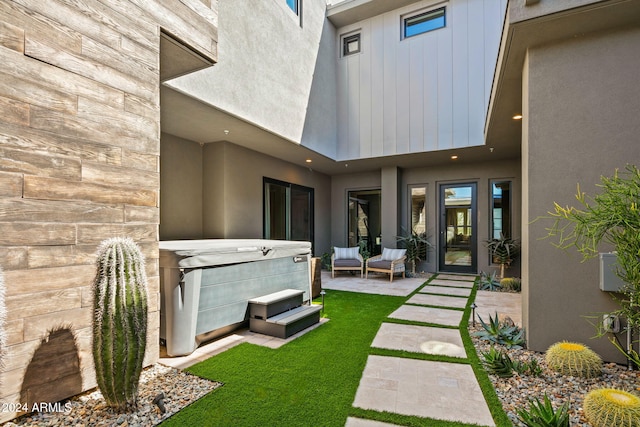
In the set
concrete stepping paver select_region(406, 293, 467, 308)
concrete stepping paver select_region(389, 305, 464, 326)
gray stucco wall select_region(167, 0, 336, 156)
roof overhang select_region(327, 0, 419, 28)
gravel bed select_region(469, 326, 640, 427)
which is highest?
roof overhang select_region(327, 0, 419, 28)

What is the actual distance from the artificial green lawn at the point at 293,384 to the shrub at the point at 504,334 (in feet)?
2.08

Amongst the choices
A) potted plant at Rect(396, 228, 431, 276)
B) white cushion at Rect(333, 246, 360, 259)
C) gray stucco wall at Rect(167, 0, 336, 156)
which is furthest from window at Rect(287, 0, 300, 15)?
potted plant at Rect(396, 228, 431, 276)

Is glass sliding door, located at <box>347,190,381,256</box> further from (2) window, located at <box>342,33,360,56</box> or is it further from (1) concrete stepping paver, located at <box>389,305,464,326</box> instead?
(1) concrete stepping paver, located at <box>389,305,464,326</box>

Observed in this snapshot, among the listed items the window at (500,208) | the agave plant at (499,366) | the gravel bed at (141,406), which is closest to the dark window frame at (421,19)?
the window at (500,208)

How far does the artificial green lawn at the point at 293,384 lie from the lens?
2.03 m

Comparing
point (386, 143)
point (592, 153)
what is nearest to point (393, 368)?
point (592, 153)

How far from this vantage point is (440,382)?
8.33 feet

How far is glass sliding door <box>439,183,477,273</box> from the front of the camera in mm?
8289

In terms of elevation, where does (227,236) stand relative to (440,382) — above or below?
above

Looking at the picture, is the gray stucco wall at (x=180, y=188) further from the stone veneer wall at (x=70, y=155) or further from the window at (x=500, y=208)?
the window at (x=500, y=208)

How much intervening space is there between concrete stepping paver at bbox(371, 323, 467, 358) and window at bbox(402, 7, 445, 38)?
22.9ft

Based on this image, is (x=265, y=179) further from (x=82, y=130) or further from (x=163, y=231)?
(x=82, y=130)

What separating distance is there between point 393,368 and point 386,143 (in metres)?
5.87

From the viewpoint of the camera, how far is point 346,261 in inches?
309
